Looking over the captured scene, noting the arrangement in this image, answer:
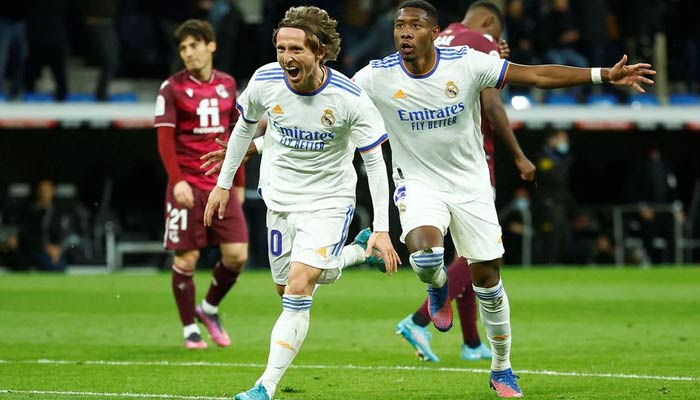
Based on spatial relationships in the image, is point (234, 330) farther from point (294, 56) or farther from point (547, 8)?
point (547, 8)

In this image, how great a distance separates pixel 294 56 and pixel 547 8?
1586cm

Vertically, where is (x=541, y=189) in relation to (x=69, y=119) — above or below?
below

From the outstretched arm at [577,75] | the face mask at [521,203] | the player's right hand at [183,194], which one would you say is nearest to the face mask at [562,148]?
the face mask at [521,203]

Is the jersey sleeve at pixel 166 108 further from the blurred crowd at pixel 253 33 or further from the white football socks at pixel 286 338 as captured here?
the blurred crowd at pixel 253 33

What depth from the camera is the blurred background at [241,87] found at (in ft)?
64.8

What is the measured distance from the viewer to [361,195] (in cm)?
2181

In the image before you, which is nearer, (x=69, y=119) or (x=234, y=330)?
(x=234, y=330)

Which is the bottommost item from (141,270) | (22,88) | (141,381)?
(141,270)

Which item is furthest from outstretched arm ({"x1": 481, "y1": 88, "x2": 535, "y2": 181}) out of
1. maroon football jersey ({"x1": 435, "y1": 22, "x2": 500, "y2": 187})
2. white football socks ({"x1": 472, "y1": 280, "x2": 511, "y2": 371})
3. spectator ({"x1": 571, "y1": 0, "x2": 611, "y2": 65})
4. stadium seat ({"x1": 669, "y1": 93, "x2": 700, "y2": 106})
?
stadium seat ({"x1": 669, "y1": 93, "x2": 700, "y2": 106})

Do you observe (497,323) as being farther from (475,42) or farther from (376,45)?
(376,45)

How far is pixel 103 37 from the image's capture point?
19484 millimetres

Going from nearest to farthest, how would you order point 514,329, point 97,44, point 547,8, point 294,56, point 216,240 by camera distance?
point 294,56, point 216,240, point 514,329, point 97,44, point 547,8

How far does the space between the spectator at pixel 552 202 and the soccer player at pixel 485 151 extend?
1058 cm

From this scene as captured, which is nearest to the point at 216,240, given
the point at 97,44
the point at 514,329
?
the point at 514,329
